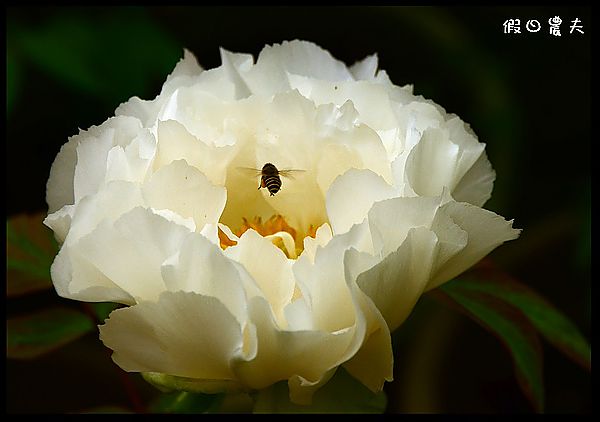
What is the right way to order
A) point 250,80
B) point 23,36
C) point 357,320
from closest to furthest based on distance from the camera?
point 357,320 → point 250,80 → point 23,36

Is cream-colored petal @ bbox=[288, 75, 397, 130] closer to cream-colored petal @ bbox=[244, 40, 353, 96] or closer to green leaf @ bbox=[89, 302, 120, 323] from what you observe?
cream-colored petal @ bbox=[244, 40, 353, 96]

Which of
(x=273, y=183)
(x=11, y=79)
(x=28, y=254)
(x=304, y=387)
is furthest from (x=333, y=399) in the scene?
(x=11, y=79)

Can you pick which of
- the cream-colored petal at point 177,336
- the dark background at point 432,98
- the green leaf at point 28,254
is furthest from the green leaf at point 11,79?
the cream-colored petal at point 177,336

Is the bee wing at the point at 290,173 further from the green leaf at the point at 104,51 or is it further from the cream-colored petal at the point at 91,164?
the green leaf at the point at 104,51

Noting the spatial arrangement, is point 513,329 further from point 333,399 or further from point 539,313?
point 333,399

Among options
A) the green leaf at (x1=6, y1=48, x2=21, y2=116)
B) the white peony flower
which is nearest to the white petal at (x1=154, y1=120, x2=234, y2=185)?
the white peony flower

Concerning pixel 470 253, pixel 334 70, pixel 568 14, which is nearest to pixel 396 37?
pixel 568 14

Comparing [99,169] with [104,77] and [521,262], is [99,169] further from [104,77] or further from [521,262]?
[521,262]
